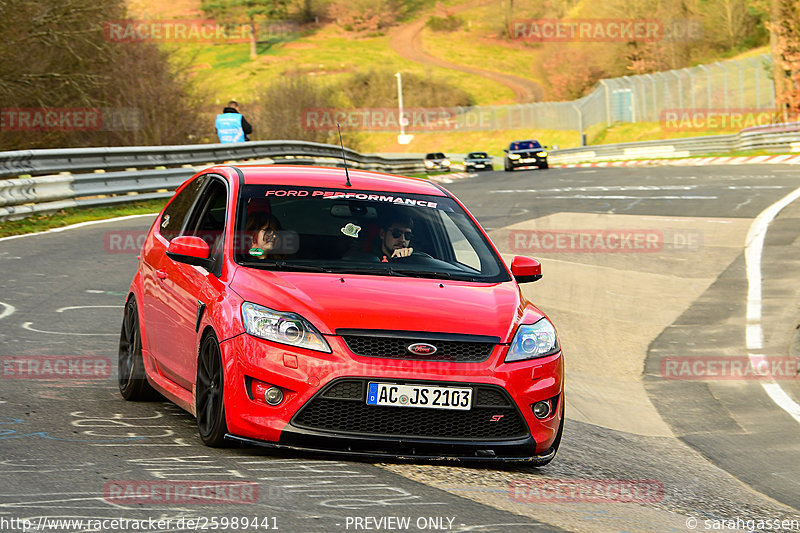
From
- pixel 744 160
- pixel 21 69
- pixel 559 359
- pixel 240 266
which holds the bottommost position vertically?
pixel 744 160

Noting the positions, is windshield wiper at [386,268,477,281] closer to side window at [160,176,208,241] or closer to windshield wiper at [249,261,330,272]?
windshield wiper at [249,261,330,272]

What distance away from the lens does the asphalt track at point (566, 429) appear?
16.3ft

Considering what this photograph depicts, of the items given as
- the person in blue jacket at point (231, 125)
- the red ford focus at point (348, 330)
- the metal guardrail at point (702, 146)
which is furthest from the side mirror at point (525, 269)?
the metal guardrail at point (702, 146)

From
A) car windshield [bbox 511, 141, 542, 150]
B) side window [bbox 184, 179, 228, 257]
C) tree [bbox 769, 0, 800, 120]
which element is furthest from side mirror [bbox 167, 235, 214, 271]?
tree [bbox 769, 0, 800, 120]

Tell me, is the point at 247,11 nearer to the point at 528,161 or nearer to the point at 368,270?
the point at 528,161

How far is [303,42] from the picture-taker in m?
156

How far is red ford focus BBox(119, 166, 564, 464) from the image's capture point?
18.9 feet

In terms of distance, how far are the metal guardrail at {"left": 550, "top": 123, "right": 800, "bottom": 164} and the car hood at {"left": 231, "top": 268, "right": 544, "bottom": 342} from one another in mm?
37263

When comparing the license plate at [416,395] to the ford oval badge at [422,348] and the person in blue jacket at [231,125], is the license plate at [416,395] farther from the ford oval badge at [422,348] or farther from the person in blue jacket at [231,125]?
the person in blue jacket at [231,125]

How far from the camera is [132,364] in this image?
7.66 meters

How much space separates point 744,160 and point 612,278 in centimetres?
2658

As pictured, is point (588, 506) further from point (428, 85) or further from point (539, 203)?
point (428, 85)

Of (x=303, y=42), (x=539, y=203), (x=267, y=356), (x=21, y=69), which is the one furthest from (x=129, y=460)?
(x=303, y=42)

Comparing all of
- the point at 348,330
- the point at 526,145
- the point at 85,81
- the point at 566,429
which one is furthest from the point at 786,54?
the point at 348,330
